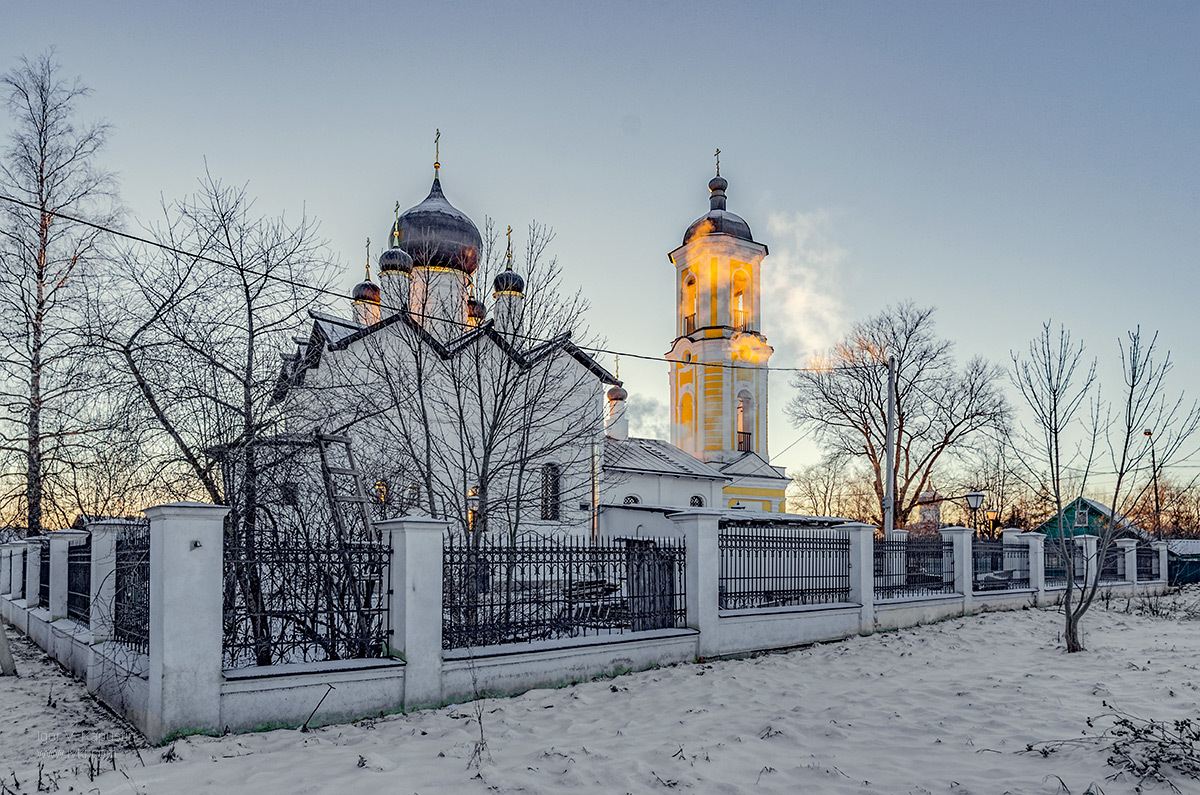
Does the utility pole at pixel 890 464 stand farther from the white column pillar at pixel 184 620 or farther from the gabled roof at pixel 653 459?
the white column pillar at pixel 184 620

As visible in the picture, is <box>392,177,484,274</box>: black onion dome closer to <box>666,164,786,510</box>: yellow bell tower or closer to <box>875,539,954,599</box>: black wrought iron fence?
<box>666,164,786,510</box>: yellow bell tower

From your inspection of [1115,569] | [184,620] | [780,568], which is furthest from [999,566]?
[184,620]

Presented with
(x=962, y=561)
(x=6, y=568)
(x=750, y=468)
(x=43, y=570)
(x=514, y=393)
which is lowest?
(x=6, y=568)

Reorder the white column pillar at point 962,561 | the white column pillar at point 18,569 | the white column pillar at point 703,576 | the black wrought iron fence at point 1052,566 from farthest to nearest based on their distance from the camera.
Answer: the black wrought iron fence at point 1052,566 → the white column pillar at point 962,561 → the white column pillar at point 18,569 → the white column pillar at point 703,576

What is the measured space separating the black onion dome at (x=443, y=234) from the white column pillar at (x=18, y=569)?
1393 centimetres

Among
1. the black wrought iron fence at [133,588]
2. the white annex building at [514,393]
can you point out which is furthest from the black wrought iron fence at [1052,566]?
the black wrought iron fence at [133,588]

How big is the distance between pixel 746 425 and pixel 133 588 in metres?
28.6

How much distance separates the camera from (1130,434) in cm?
945

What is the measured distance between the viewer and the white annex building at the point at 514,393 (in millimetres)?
13383

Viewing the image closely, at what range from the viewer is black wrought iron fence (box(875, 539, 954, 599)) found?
1309 cm

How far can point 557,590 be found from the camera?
8.85 meters

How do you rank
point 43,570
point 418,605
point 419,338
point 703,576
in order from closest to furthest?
point 418,605 → point 703,576 → point 43,570 → point 419,338

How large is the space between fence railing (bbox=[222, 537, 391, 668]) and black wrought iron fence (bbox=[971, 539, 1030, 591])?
454 inches

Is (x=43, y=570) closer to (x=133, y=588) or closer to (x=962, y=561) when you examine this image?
(x=133, y=588)
